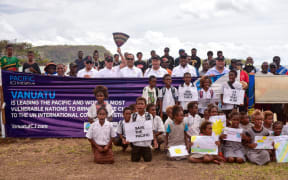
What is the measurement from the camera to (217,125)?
6641 mm

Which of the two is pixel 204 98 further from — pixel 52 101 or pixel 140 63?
pixel 140 63

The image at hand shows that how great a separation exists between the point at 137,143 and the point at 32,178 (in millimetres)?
2116

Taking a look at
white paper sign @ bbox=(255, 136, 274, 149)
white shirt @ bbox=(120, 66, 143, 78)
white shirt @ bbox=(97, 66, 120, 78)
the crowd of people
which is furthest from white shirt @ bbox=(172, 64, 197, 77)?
white paper sign @ bbox=(255, 136, 274, 149)

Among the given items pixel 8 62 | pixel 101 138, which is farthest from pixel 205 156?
pixel 8 62

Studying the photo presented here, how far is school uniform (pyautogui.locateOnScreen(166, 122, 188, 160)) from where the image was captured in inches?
265

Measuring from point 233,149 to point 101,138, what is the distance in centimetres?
273

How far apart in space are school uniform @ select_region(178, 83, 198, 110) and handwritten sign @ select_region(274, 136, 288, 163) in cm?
209

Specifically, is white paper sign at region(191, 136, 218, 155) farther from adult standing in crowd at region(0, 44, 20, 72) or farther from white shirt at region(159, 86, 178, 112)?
adult standing in crowd at region(0, 44, 20, 72)

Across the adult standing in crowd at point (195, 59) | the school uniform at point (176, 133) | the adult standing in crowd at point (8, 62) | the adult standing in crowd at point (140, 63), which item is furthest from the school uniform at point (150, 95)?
the adult standing in crowd at point (8, 62)

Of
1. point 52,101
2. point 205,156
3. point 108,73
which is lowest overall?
point 205,156

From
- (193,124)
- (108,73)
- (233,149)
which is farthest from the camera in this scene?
(108,73)

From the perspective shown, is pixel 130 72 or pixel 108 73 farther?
pixel 108 73

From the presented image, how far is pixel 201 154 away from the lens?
634 centimetres

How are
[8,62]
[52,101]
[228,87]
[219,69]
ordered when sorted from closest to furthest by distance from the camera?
[228,87], [219,69], [52,101], [8,62]
